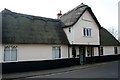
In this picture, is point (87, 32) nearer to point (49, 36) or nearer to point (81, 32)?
point (81, 32)

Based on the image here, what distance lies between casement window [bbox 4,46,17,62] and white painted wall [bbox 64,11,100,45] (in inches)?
324

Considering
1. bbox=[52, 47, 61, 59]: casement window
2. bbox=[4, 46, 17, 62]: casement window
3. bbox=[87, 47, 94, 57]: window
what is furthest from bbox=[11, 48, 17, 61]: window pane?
bbox=[87, 47, 94, 57]: window

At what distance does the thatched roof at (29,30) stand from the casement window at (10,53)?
77 cm

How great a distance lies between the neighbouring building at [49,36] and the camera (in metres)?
19.8

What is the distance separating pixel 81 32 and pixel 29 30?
311 inches

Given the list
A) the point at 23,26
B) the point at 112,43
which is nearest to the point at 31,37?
the point at 23,26

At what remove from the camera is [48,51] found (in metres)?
22.6

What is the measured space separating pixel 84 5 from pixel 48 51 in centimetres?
960

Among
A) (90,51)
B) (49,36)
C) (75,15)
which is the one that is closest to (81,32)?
(75,15)

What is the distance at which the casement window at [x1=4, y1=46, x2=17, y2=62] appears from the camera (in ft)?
63.0

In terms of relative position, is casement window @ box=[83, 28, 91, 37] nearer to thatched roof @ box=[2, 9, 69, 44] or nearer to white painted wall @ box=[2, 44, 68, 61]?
thatched roof @ box=[2, 9, 69, 44]

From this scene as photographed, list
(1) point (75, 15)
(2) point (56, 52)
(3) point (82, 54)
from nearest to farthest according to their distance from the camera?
(2) point (56, 52) → (1) point (75, 15) → (3) point (82, 54)

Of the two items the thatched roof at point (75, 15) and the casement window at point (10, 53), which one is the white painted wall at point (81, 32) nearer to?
the thatched roof at point (75, 15)

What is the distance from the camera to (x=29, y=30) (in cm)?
2220
